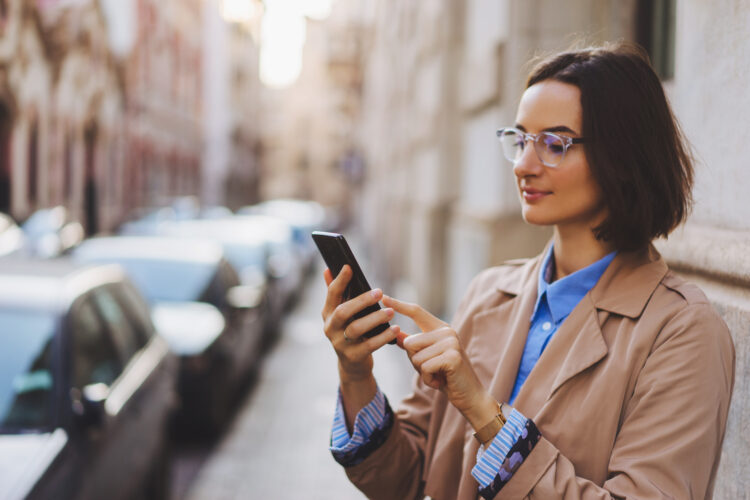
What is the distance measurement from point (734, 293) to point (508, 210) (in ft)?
8.56

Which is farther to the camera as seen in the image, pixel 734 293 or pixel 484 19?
pixel 484 19

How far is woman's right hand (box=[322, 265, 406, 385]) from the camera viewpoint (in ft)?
5.39

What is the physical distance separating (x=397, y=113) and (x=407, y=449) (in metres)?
13.7

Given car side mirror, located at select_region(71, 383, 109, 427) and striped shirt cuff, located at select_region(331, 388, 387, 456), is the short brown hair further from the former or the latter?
car side mirror, located at select_region(71, 383, 109, 427)

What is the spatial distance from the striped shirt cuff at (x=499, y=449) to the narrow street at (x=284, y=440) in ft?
13.9

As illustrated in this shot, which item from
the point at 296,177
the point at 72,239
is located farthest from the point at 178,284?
the point at 296,177

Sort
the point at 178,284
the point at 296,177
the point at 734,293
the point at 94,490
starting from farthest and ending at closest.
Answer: the point at 296,177 < the point at 178,284 < the point at 94,490 < the point at 734,293

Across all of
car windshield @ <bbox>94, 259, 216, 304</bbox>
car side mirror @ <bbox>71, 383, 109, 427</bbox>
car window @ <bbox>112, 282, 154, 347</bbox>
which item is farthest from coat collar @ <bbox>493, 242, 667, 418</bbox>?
car windshield @ <bbox>94, 259, 216, 304</bbox>

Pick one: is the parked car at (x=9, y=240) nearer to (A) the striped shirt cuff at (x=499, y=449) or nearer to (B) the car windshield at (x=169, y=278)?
(B) the car windshield at (x=169, y=278)

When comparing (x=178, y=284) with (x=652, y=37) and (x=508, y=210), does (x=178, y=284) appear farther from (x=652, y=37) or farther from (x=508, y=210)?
(x=652, y=37)

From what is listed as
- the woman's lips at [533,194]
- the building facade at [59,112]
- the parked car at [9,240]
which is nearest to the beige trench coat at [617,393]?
the woman's lips at [533,194]

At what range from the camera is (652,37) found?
12.0ft

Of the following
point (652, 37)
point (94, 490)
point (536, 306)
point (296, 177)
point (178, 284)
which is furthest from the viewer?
point (296, 177)

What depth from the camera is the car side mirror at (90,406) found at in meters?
3.46
